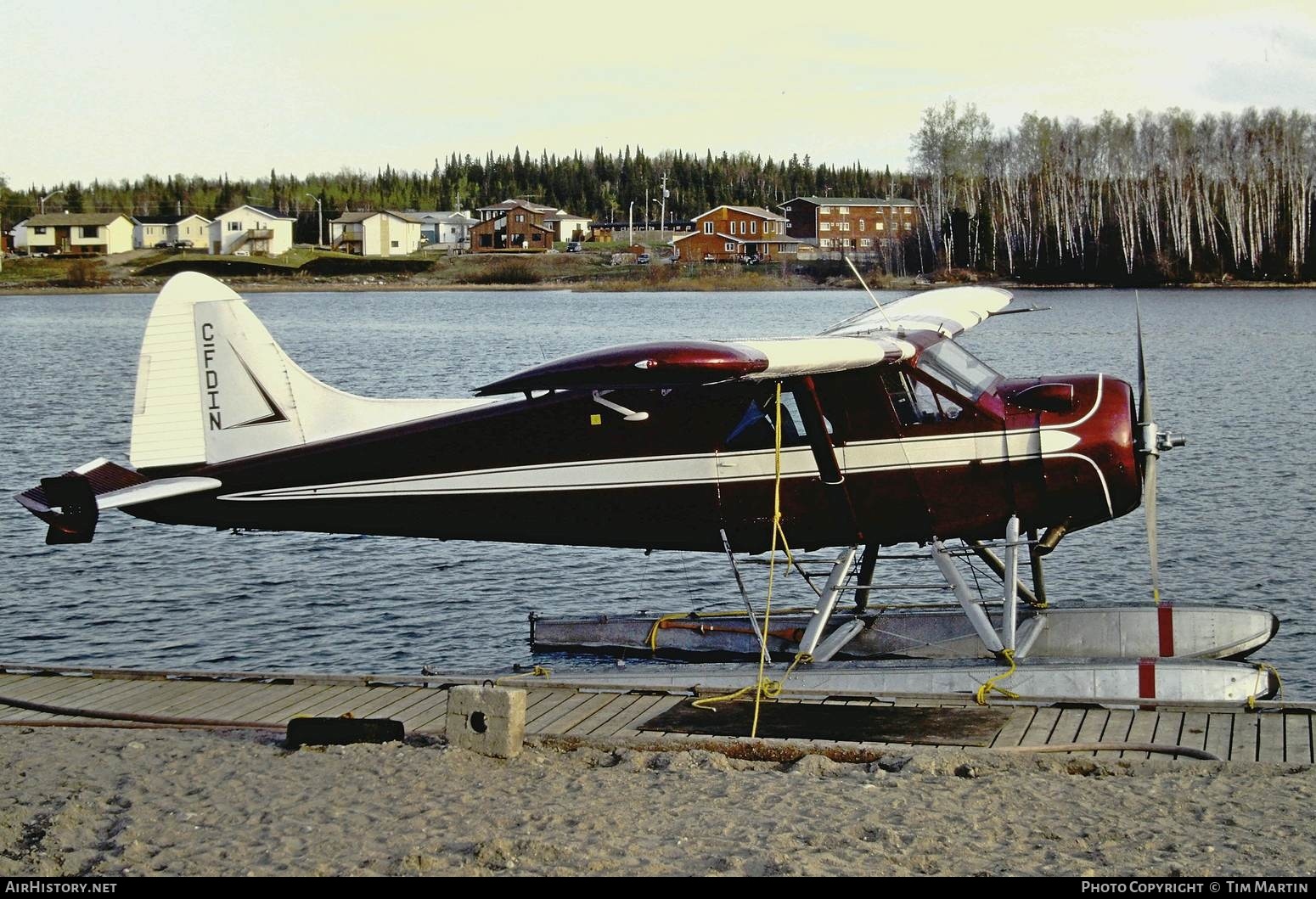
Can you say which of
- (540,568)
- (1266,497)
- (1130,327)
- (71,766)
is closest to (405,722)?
(71,766)

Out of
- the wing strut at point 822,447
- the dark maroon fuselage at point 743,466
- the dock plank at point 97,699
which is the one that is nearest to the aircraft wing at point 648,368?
the wing strut at point 822,447

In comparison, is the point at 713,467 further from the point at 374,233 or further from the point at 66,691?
the point at 374,233

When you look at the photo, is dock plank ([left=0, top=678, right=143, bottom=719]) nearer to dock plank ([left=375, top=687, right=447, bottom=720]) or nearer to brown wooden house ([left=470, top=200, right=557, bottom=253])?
dock plank ([left=375, top=687, right=447, bottom=720])

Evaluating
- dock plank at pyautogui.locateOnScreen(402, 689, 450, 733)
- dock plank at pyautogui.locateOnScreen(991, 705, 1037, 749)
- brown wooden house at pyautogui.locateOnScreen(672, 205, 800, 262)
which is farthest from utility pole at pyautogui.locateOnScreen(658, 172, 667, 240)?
dock plank at pyautogui.locateOnScreen(991, 705, 1037, 749)

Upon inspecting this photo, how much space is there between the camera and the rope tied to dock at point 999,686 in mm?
8898

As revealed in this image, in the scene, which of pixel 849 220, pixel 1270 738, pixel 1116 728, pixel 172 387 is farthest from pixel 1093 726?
pixel 849 220

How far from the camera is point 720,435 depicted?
9742 millimetres

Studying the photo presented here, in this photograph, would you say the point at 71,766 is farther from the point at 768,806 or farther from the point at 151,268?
the point at 151,268

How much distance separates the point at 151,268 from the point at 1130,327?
299ft

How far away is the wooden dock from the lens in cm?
798

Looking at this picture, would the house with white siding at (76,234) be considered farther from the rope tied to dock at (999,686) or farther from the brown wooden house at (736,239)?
the rope tied to dock at (999,686)

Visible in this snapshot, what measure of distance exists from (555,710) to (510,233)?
132 m

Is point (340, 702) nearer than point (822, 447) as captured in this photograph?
Yes

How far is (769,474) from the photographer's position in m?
9.68
